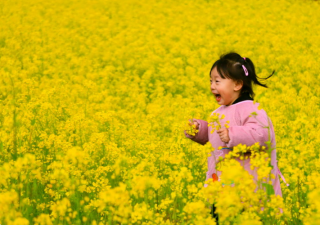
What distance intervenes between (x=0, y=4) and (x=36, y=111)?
12686 millimetres

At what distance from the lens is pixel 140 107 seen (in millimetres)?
6953

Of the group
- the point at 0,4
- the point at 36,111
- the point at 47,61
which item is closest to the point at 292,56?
the point at 47,61

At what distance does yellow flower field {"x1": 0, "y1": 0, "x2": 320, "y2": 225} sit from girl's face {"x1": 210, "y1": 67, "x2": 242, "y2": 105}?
35cm

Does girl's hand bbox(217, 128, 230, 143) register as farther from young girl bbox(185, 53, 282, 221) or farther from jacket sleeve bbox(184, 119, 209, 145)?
jacket sleeve bbox(184, 119, 209, 145)

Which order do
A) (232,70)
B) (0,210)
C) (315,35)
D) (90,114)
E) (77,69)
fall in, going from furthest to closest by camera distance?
1. (315,35)
2. (77,69)
3. (90,114)
4. (232,70)
5. (0,210)

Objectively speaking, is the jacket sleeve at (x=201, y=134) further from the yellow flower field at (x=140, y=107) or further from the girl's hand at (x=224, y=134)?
the girl's hand at (x=224, y=134)

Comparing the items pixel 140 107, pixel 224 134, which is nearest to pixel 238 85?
pixel 224 134

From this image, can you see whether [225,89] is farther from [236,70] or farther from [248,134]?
[248,134]

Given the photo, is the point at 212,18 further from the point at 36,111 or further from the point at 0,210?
the point at 0,210

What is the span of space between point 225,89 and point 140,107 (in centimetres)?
389

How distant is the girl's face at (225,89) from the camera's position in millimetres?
3133

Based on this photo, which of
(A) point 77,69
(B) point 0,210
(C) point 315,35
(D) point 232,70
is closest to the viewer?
(B) point 0,210

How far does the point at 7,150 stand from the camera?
4.27 meters

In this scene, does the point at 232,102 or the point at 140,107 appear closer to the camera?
the point at 232,102
